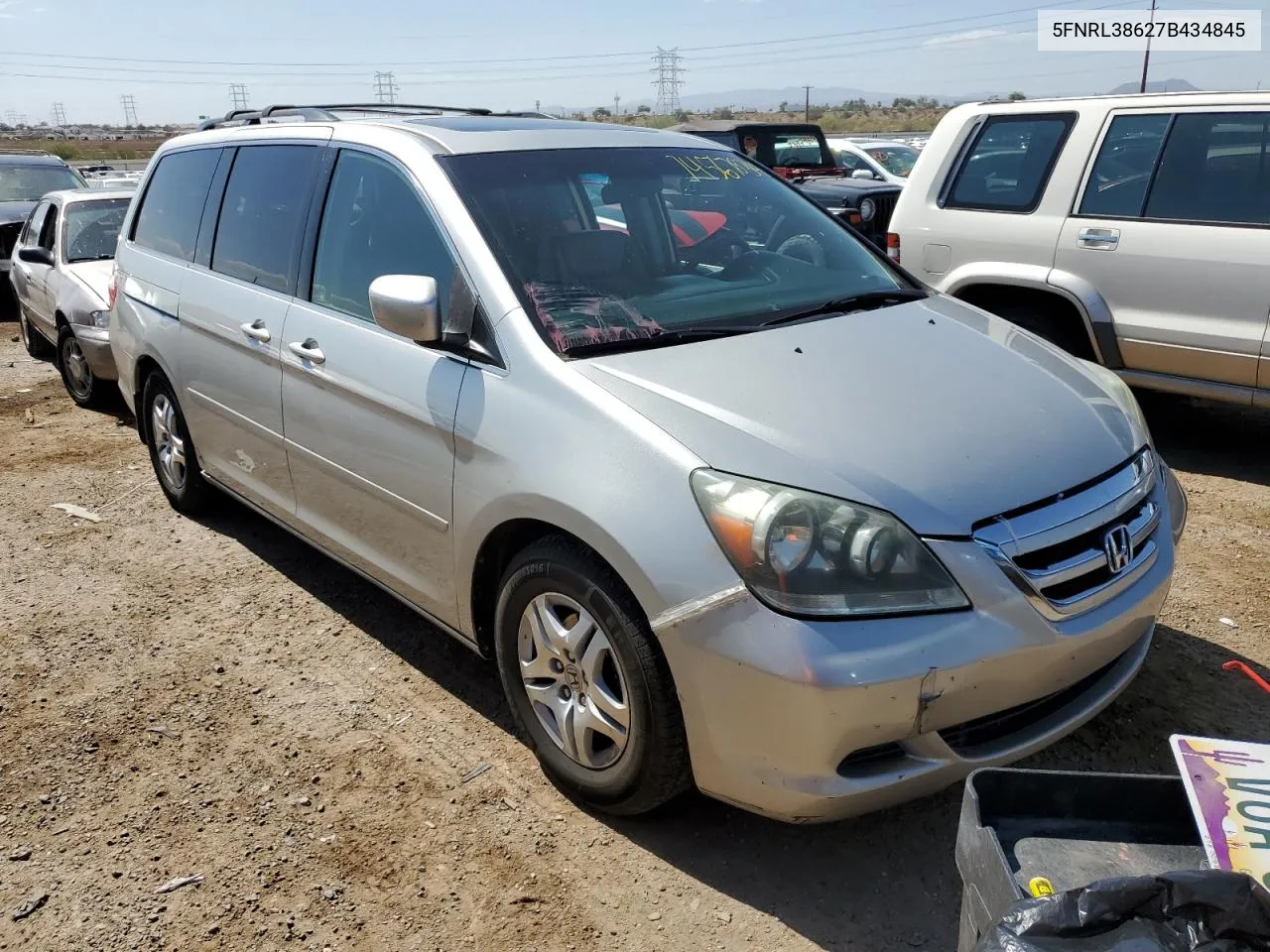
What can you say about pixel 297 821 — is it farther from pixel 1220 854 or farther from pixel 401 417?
pixel 1220 854

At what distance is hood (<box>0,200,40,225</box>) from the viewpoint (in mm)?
11516

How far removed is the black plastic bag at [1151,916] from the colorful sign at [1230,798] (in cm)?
18

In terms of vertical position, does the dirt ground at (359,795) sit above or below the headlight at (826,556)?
below

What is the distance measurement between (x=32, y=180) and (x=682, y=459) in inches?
514

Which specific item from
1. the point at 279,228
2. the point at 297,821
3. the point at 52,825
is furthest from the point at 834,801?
the point at 279,228

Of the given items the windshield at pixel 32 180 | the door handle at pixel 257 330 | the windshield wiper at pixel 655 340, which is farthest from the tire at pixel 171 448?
the windshield at pixel 32 180

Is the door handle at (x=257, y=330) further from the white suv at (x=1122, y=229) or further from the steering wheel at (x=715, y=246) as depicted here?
the white suv at (x=1122, y=229)

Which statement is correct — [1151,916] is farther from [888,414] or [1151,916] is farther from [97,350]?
[97,350]

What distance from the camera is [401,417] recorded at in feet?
10.5

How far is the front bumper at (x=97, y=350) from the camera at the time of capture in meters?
7.29

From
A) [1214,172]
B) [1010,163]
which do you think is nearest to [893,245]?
[1010,163]

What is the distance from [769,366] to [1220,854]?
157cm

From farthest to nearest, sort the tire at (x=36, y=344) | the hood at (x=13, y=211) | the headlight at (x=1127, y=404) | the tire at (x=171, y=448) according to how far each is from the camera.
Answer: the hood at (x=13, y=211), the tire at (x=36, y=344), the tire at (x=171, y=448), the headlight at (x=1127, y=404)

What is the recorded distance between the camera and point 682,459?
8.03ft
